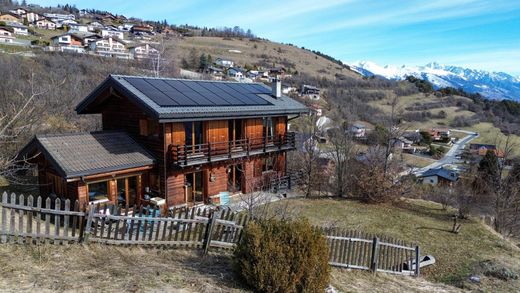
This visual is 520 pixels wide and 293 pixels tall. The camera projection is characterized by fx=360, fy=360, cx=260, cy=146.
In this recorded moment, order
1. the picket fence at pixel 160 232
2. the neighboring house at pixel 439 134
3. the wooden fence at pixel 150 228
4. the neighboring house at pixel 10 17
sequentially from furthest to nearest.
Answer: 1. the neighboring house at pixel 10 17
2. the neighboring house at pixel 439 134
3. the wooden fence at pixel 150 228
4. the picket fence at pixel 160 232

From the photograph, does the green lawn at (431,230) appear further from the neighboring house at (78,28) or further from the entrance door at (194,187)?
the neighboring house at (78,28)

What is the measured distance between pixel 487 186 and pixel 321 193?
12.2 metres

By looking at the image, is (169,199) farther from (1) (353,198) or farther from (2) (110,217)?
(1) (353,198)

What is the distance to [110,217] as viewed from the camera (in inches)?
363

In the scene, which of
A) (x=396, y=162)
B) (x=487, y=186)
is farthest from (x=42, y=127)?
(x=487, y=186)

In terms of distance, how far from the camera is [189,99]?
61.5 ft

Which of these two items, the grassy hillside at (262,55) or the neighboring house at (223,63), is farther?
the grassy hillside at (262,55)

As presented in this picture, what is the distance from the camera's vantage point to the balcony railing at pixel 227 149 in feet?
58.0

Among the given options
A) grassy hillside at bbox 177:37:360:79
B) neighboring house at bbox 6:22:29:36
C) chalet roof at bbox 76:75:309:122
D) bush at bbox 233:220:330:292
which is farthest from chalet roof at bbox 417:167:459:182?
neighboring house at bbox 6:22:29:36

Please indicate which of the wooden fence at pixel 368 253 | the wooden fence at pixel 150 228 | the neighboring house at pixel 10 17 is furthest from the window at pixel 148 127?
the neighboring house at pixel 10 17

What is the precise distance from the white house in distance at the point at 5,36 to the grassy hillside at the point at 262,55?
152ft

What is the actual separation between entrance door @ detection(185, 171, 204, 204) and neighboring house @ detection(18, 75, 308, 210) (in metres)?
0.05

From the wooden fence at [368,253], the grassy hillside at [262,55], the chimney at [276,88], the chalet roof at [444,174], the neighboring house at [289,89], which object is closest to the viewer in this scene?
the wooden fence at [368,253]

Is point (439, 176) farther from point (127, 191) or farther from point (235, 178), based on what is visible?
point (127, 191)
